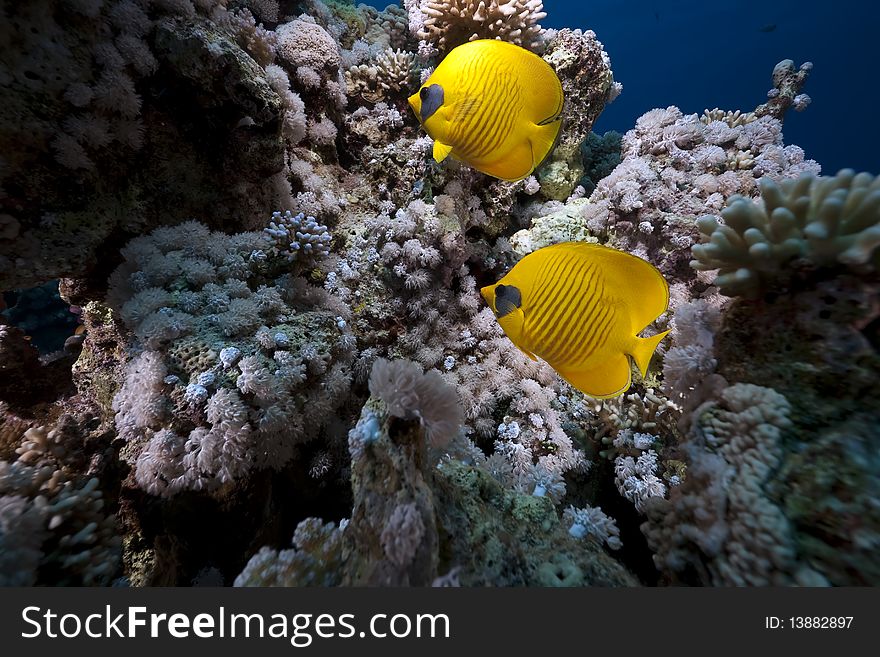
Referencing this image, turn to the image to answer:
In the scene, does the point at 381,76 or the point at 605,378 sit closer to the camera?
the point at 605,378

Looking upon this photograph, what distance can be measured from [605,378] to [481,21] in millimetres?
3808

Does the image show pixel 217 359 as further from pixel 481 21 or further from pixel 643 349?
pixel 481 21

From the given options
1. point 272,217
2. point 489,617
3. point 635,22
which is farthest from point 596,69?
point 635,22

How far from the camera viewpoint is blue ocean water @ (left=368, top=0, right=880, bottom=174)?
47062 mm

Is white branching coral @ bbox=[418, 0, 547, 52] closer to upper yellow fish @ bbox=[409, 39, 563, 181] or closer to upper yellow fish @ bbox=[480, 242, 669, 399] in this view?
upper yellow fish @ bbox=[409, 39, 563, 181]

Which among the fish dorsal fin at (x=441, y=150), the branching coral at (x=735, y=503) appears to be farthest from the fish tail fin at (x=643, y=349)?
the fish dorsal fin at (x=441, y=150)

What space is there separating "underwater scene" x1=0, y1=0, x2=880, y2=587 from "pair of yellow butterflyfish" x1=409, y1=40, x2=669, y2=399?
0.5 inches

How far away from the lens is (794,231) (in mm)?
1337

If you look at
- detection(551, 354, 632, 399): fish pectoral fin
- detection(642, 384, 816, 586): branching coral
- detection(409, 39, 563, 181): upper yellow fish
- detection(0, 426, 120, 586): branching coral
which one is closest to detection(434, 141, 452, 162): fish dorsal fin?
detection(409, 39, 563, 181): upper yellow fish

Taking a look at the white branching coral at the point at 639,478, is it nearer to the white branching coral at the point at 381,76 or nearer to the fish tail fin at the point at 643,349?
the fish tail fin at the point at 643,349

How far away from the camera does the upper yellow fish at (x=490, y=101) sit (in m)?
1.73

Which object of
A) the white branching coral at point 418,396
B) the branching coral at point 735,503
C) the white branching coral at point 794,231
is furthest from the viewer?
the white branching coral at point 418,396

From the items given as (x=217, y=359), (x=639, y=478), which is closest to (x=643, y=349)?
(x=639, y=478)

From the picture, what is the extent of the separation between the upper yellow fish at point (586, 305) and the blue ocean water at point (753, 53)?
51356mm
